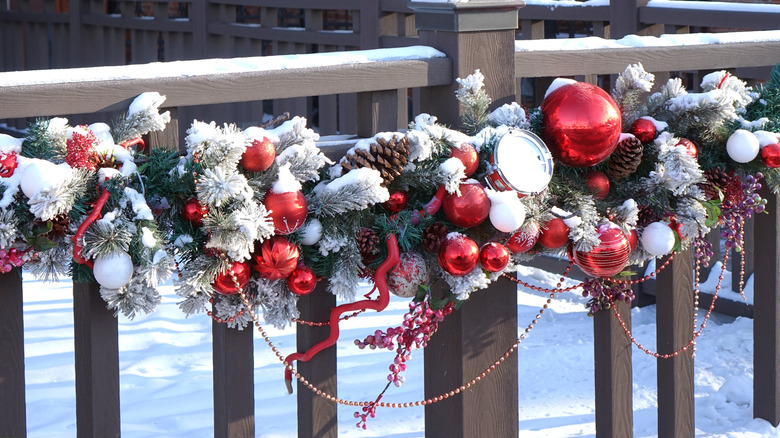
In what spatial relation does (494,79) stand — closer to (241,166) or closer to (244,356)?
(241,166)

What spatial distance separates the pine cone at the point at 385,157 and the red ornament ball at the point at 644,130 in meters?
0.59

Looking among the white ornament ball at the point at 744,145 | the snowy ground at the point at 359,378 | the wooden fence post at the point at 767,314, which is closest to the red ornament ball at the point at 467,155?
the white ornament ball at the point at 744,145

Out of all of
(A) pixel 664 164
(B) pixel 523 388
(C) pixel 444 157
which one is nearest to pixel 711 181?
(A) pixel 664 164

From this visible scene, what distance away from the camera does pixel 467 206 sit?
1852mm

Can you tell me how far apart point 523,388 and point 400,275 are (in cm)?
163

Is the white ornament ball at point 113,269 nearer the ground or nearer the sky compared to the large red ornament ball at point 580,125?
nearer the ground

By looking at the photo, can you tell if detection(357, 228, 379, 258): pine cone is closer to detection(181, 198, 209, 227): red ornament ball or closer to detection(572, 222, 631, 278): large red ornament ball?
detection(181, 198, 209, 227): red ornament ball

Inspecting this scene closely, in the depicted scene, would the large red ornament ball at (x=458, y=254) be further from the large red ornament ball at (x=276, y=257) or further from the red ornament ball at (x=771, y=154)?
the red ornament ball at (x=771, y=154)

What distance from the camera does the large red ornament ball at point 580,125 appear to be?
1.94 meters

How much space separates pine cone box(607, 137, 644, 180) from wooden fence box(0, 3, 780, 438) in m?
0.26

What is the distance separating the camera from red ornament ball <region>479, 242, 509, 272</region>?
188 centimetres

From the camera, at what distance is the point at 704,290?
12.7ft

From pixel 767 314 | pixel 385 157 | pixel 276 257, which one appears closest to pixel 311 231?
pixel 276 257

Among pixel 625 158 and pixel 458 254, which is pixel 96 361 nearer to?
pixel 458 254
